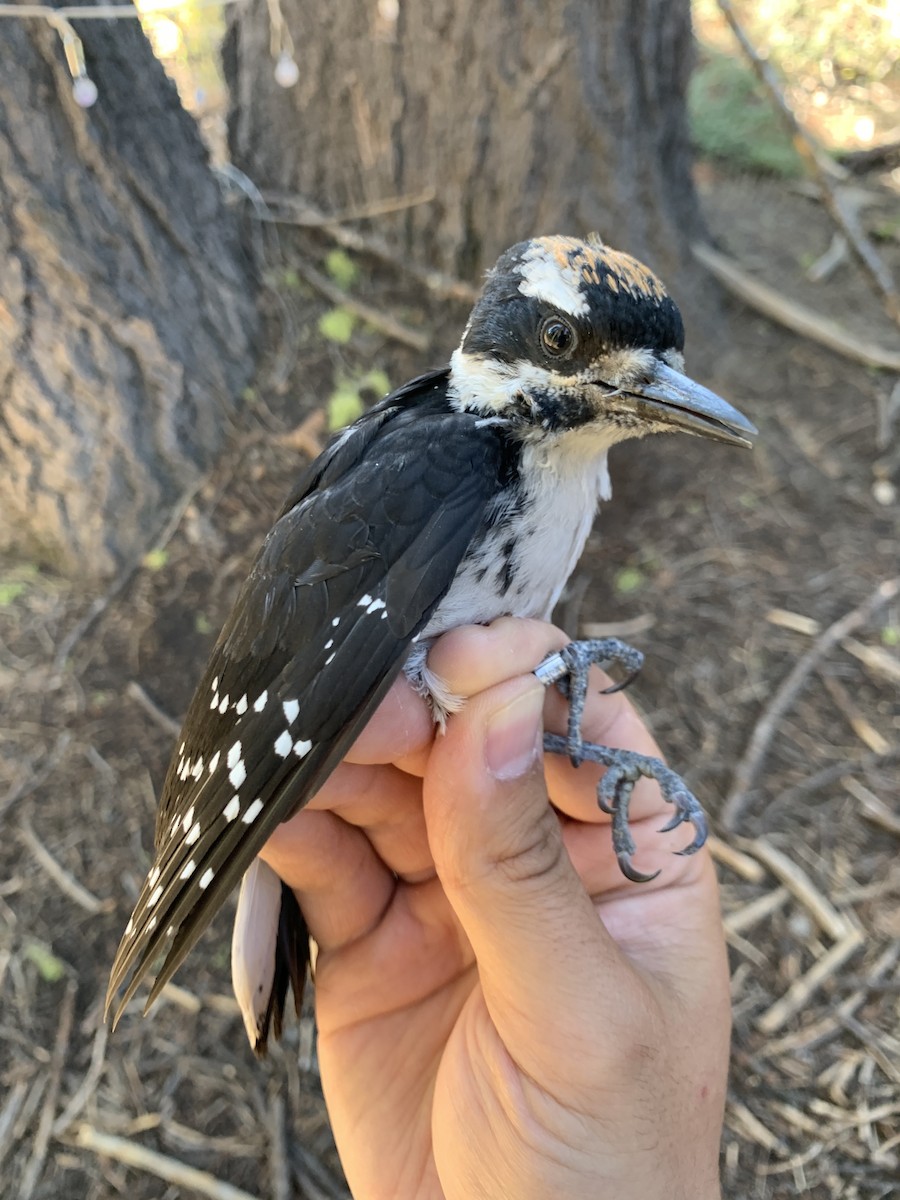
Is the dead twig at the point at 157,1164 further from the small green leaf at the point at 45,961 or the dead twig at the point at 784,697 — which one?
the dead twig at the point at 784,697

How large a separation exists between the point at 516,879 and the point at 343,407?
257 centimetres

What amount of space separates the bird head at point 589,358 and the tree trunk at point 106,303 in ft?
6.33

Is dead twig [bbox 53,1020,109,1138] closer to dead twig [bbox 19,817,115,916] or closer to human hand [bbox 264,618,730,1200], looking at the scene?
dead twig [bbox 19,817,115,916]

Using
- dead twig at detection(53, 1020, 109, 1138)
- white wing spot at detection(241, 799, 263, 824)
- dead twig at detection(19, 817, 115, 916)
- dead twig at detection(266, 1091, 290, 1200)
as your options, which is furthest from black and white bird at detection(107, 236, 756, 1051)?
dead twig at detection(19, 817, 115, 916)

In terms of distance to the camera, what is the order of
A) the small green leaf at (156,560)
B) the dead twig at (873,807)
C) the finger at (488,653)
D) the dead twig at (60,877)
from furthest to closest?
the small green leaf at (156,560), the dead twig at (873,807), the dead twig at (60,877), the finger at (488,653)

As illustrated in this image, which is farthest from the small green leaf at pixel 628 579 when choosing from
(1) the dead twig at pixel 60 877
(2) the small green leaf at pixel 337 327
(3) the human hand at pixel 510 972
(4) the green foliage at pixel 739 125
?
(4) the green foliage at pixel 739 125

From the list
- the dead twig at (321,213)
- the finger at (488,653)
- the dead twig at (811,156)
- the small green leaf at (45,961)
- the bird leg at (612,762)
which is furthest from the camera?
the dead twig at (321,213)

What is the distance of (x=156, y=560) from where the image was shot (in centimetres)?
370

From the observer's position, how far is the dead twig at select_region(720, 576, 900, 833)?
318cm

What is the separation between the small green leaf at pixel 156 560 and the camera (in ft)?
12.1

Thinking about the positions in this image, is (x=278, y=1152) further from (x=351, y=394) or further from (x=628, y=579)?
(x=351, y=394)

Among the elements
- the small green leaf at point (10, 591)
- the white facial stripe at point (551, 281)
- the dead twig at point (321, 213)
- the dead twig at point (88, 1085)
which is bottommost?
the dead twig at point (88, 1085)

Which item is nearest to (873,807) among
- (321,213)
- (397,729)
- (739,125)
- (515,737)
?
(515,737)

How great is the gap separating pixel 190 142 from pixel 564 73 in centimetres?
159
